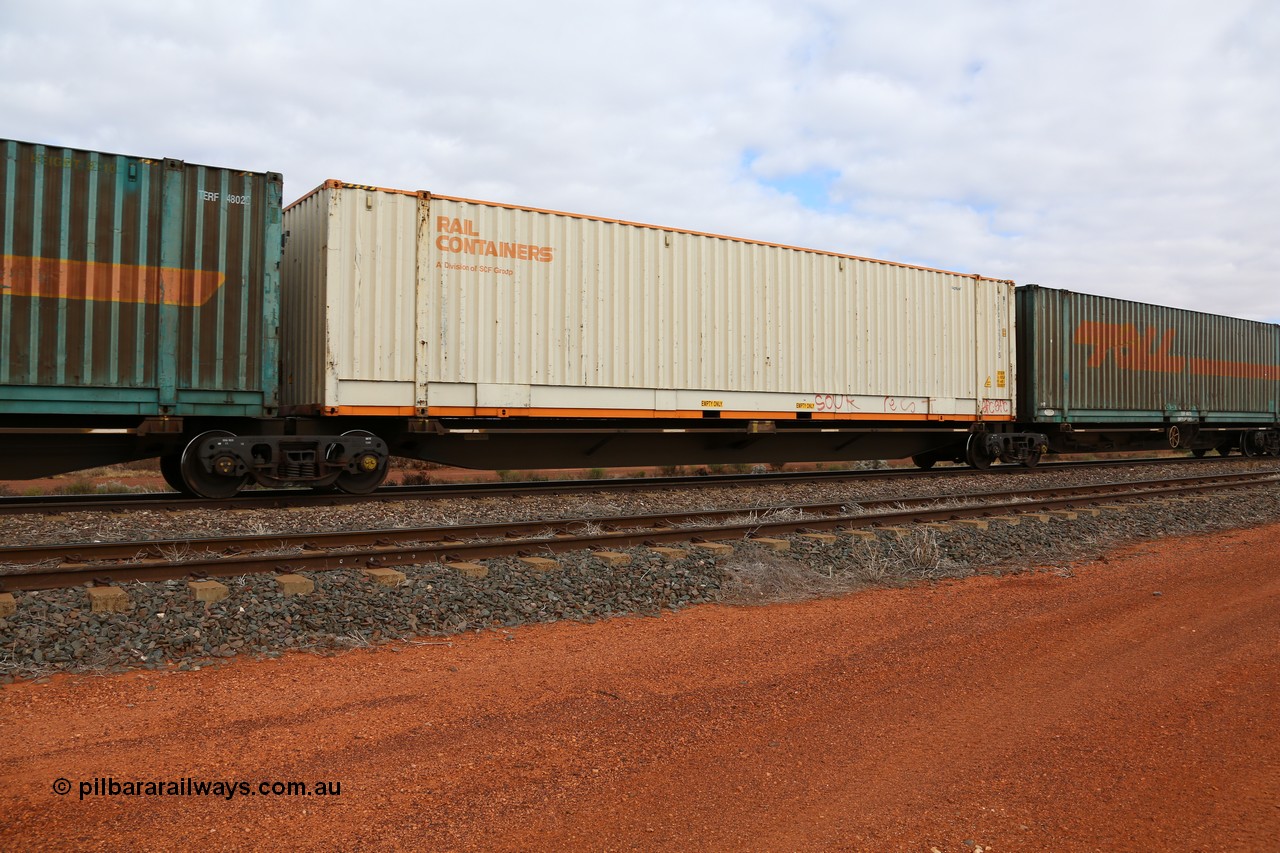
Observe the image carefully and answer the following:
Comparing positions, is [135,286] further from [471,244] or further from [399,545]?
[399,545]

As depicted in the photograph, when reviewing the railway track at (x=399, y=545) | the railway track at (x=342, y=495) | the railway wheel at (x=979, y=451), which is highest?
the railway wheel at (x=979, y=451)

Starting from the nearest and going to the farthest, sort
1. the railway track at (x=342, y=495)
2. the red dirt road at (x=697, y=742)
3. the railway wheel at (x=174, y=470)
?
the red dirt road at (x=697, y=742) < the railway track at (x=342, y=495) < the railway wheel at (x=174, y=470)

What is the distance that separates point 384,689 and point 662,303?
8524mm

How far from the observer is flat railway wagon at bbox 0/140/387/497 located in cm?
830

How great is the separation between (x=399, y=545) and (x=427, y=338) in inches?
148

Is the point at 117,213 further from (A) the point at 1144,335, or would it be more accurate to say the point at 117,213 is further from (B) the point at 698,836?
(A) the point at 1144,335

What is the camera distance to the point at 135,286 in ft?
28.8

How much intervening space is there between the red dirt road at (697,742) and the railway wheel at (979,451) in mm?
10851

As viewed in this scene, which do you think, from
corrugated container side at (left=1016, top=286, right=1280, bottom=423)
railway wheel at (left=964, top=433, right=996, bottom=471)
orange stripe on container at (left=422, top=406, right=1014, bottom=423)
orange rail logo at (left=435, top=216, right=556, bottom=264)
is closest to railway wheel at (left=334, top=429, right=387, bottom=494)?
orange stripe on container at (left=422, top=406, right=1014, bottom=423)

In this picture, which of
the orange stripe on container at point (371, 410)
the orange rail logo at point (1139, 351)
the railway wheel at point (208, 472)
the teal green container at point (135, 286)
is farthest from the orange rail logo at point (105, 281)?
the orange rail logo at point (1139, 351)

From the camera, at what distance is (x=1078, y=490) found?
40.3 feet

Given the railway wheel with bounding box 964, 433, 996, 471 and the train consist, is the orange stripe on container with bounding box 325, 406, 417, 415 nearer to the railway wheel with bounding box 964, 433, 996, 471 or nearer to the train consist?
the train consist

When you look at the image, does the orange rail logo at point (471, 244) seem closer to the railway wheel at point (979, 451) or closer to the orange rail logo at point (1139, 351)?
the railway wheel at point (979, 451)

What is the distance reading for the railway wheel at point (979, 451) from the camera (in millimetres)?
16078
